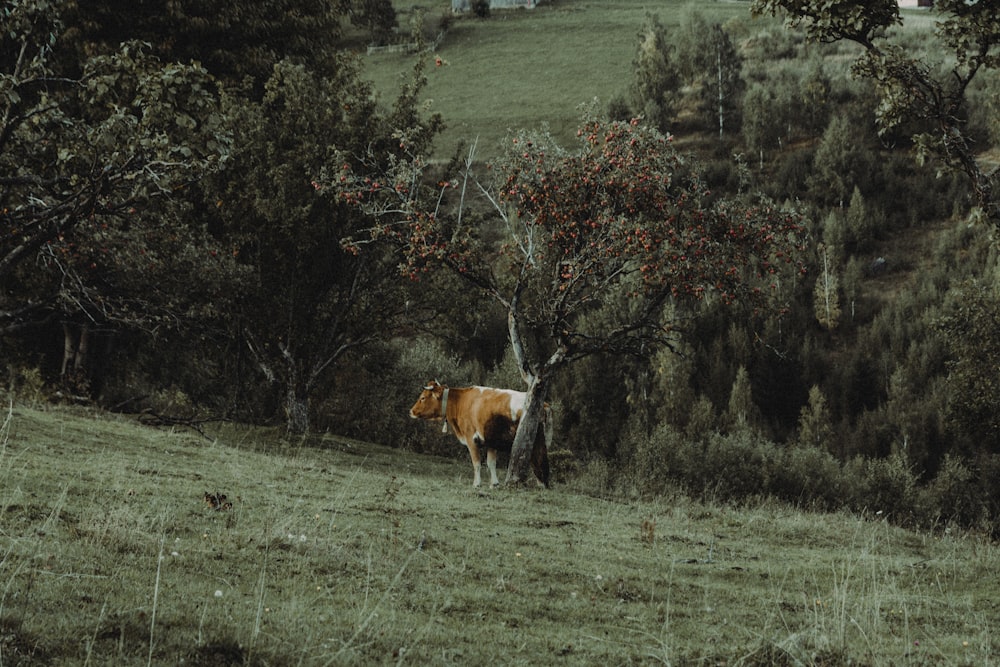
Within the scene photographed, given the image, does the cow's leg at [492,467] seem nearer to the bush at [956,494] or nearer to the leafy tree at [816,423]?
the bush at [956,494]

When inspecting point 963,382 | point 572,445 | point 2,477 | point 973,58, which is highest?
point 973,58

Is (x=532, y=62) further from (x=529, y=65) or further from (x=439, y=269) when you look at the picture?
(x=439, y=269)

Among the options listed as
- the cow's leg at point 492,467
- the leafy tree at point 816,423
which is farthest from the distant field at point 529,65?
the cow's leg at point 492,467

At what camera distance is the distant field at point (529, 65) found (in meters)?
83.6

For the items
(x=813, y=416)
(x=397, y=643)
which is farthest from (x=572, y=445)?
(x=397, y=643)

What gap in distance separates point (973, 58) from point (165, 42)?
799 inches

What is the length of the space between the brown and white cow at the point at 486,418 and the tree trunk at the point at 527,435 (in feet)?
1.19

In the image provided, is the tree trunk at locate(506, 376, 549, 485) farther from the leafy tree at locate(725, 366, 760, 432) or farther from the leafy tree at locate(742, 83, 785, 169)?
the leafy tree at locate(742, 83, 785, 169)

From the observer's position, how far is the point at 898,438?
1502 inches

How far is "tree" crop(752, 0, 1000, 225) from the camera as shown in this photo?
33.8 ft

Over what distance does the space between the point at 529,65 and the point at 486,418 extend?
304ft

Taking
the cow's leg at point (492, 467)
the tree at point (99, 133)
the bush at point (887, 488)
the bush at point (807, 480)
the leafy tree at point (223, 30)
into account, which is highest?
the leafy tree at point (223, 30)

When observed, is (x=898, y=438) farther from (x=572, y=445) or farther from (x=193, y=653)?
(x=193, y=653)

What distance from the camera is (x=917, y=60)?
1097 cm
